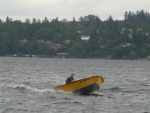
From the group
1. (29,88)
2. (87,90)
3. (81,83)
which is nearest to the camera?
(81,83)

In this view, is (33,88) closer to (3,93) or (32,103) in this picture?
(3,93)

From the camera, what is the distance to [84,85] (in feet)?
187

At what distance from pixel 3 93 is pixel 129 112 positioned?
616 inches

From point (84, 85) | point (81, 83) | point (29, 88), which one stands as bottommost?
point (29, 88)

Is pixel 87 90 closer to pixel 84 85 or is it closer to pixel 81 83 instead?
pixel 84 85

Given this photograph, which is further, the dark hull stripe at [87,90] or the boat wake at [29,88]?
the boat wake at [29,88]

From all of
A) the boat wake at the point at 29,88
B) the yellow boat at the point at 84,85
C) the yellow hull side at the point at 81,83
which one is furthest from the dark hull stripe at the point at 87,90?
the boat wake at the point at 29,88

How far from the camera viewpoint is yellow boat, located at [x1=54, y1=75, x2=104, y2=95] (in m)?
56.9

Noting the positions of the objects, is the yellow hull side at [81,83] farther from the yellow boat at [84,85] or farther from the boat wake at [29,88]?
the boat wake at [29,88]

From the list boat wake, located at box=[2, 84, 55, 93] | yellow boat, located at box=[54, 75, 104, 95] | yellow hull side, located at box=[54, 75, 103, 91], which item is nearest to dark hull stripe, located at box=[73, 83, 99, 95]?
yellow boat, located at box=[54, 75, 104, 95]

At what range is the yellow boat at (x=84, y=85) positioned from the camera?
5691 cm

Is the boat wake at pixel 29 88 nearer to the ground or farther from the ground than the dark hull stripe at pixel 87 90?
nearer to the ground

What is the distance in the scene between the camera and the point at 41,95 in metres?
58.0

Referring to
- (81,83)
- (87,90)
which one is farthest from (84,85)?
(87,90)
